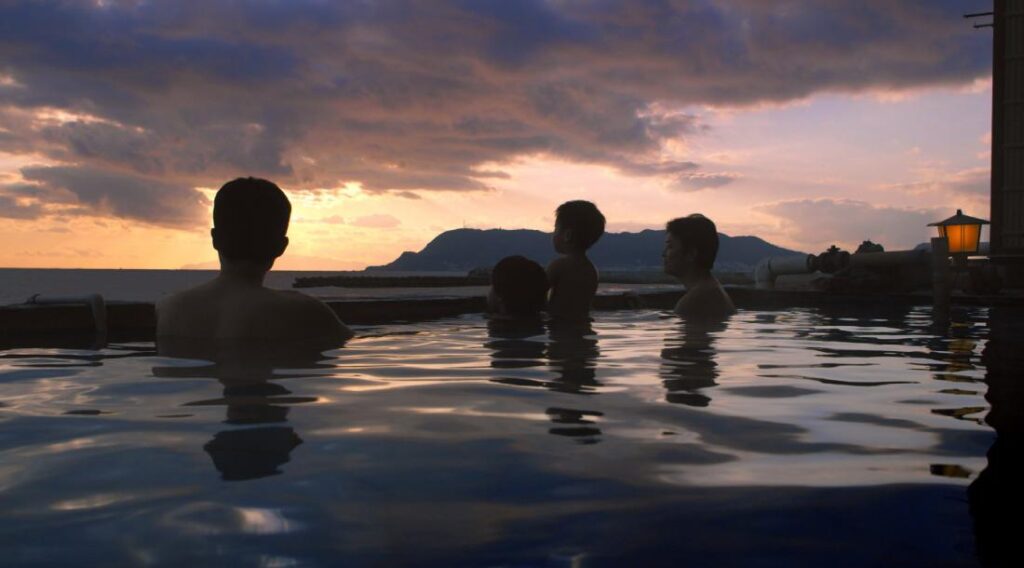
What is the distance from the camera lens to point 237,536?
1697 millimetres

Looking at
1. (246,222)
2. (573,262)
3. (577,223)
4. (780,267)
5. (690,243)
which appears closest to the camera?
(246,222)

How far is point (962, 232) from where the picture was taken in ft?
58.4

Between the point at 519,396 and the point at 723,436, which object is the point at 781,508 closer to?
the point at 723,436

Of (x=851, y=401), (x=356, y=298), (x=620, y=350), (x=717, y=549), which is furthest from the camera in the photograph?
(x=356, y=298)

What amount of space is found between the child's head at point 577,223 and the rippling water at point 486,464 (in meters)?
3.88

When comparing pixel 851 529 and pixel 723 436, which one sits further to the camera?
pixel 723 436

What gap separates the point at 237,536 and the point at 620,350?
4327 millimetres

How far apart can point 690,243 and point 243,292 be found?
5.66 m

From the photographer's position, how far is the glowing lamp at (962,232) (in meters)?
17.7

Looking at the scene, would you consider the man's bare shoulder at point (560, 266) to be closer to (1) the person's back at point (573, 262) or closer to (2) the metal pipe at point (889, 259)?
(1) the person's back at point (573, 262)

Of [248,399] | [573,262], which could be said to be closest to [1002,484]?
[248,399]

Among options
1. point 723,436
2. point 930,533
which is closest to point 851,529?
point 930,533

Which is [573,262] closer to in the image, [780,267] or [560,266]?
[560,266]

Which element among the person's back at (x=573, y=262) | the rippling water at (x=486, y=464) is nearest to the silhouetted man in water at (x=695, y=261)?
the person's back at (x=573, y=262)
